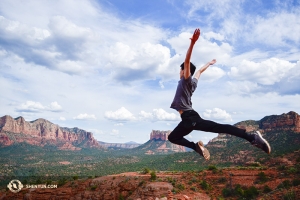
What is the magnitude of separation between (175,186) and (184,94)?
922 inches

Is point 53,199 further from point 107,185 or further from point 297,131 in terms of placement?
point 297,131

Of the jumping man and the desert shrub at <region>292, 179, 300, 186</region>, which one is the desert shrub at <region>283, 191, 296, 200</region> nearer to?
the jumping man

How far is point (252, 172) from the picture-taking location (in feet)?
98.1

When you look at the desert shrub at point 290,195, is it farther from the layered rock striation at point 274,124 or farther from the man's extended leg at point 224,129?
the layered rock striation at point 274,124

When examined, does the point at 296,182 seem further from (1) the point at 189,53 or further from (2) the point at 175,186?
(1) the point at 189,53

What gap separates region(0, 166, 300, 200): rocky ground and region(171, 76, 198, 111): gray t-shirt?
733 inches

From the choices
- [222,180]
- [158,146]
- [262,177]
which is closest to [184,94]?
[222,180]

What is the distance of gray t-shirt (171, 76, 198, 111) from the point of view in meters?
4.55

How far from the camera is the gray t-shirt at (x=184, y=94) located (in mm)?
4555

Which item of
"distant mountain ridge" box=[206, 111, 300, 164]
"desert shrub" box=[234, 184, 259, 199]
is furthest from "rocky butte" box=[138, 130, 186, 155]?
"desert shrub" box=[234, 184, 259, 199]

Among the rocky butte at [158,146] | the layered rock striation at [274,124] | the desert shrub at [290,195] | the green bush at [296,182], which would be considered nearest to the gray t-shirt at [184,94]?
the desert shrub at [290,195]

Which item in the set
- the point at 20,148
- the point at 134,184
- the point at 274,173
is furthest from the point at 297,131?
the point at 20,148

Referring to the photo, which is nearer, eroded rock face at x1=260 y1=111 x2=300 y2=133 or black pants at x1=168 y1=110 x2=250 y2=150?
black pants at x1=168 y1=110 x2=250 y2=150

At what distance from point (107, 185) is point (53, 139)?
182m
